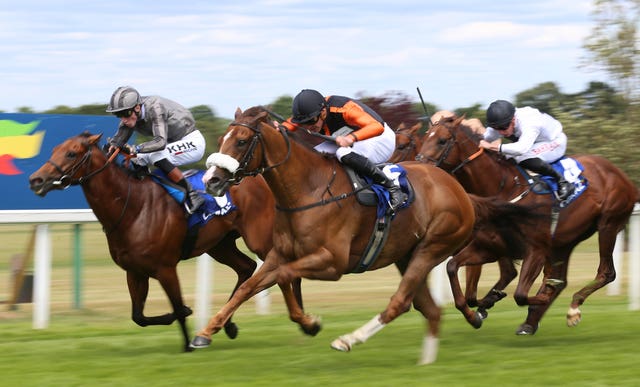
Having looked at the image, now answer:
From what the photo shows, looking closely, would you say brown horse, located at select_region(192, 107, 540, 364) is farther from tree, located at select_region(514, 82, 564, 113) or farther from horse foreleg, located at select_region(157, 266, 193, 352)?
tree, located at select_region(514, 82, 564, 113)

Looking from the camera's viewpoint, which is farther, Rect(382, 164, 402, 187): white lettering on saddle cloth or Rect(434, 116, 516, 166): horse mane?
Rect(434, 116, 516, 166): horse mane

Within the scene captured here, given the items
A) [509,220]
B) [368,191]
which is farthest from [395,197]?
[509,220]

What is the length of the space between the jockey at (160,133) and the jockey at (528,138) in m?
2.42

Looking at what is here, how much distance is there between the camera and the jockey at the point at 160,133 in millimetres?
7535

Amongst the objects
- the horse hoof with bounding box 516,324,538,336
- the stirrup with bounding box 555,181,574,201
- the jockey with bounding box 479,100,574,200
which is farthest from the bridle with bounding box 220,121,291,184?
the stirrup with bounding box 555,181,574,201

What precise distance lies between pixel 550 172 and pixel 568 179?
0.27 metres

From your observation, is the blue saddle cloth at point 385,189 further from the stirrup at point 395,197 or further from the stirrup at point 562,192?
the stirrup at point 562,192

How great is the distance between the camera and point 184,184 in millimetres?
7836

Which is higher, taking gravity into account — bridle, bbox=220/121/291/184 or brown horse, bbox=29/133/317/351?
bridle, bbox=220/121/291/184

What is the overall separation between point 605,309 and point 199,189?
176 inches

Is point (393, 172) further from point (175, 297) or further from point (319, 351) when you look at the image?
point (175, 297)

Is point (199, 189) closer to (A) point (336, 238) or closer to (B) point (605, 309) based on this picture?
(A) point (336, 238)

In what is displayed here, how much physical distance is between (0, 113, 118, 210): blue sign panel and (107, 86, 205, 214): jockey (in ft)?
9.83

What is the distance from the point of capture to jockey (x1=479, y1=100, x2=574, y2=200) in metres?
8.27
